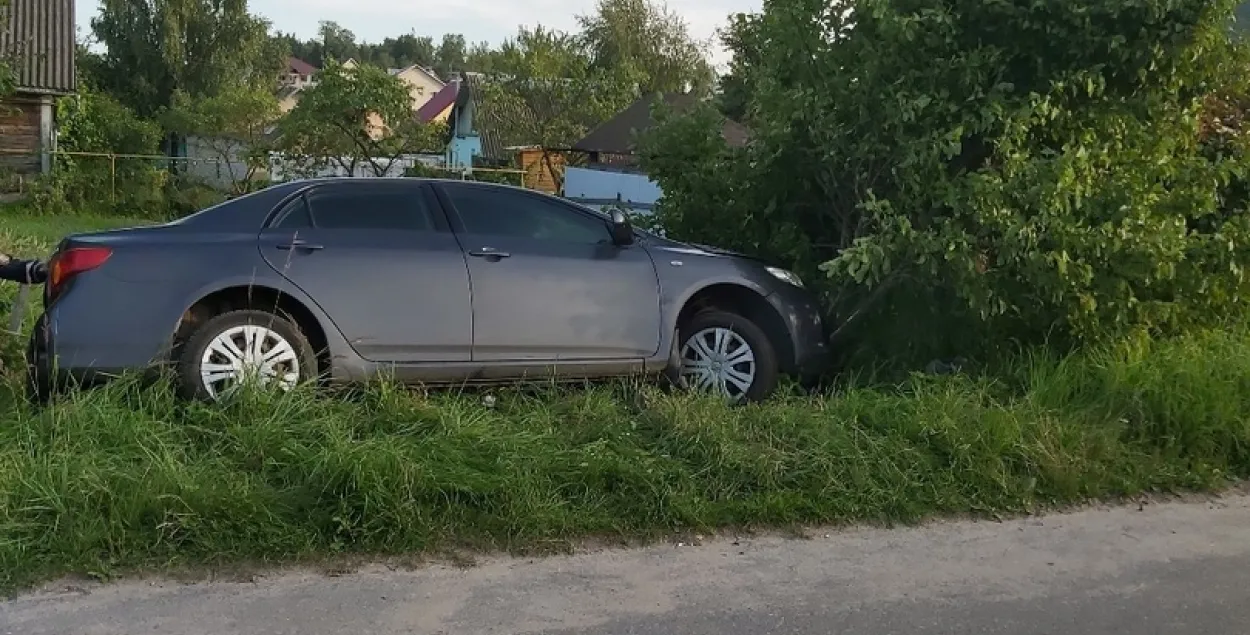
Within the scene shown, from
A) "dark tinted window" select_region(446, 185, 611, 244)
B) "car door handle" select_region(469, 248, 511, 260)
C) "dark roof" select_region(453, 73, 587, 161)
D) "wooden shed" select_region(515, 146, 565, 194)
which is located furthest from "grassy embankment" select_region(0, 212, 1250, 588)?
"dark roof" select_region(453, 73, 587, 161)

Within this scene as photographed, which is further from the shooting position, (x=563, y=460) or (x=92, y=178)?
(x=92, y=178)

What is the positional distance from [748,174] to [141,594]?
5.37 meters

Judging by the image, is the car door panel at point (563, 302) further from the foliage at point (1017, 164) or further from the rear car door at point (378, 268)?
the foliage at point (1017, 164)

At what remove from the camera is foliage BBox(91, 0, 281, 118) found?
131 ft

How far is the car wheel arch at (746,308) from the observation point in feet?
24.4

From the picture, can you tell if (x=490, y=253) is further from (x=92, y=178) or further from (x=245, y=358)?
(x=92, y=178)

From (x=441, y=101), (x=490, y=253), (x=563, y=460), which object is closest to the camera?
(x=563, y=460)

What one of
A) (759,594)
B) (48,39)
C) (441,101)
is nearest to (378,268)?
(759,594)

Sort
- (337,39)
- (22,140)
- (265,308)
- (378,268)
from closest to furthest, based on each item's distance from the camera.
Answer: (265,308) → (378,268) → (22,140) → (337,39)

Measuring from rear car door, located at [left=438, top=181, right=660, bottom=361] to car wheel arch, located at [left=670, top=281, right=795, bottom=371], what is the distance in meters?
0.38

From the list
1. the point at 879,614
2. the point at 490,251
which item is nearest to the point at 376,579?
the point at 879,614

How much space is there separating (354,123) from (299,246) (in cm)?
1674

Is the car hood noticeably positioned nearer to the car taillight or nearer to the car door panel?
the car door panel

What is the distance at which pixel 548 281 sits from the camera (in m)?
6.93
